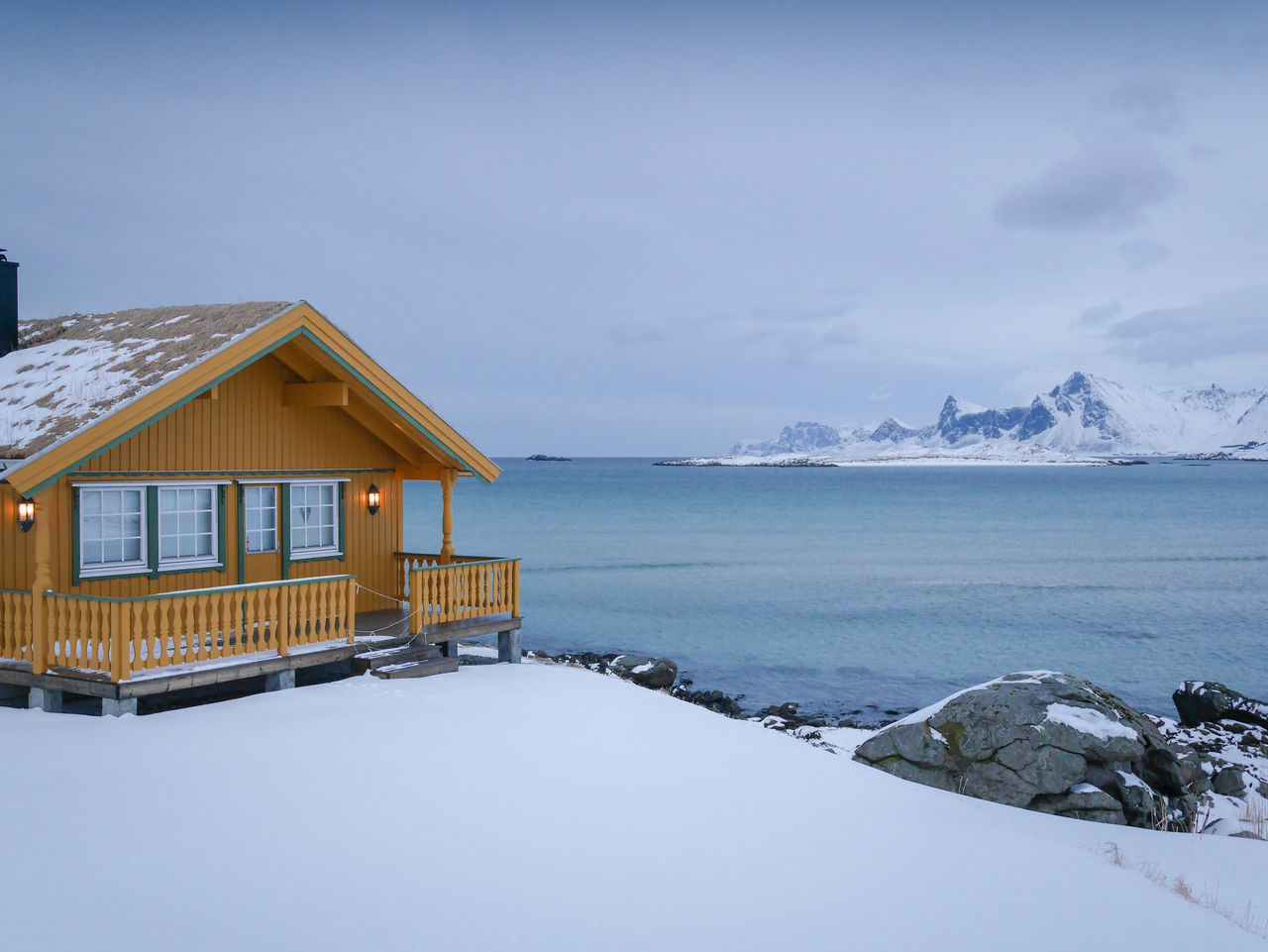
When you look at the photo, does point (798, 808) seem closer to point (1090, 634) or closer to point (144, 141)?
point (1090, 634)

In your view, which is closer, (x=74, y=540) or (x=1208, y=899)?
(x=1208, y=899)

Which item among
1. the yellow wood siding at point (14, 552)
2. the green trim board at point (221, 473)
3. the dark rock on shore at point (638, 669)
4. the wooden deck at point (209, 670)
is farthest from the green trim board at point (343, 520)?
the dark rock on shore at point (638, 669)

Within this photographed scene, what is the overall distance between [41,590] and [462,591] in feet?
18.5

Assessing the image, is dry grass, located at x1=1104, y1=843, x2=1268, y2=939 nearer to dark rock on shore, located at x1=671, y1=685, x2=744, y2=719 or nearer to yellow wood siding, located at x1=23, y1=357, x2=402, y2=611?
dark rock on shore, located at x1=671, y1=685, x2=744, y2=719

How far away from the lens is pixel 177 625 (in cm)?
1020

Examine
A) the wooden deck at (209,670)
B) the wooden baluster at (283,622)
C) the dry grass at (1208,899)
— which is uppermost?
the wooden baluster at (283,622)

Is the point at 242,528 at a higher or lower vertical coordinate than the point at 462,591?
higher

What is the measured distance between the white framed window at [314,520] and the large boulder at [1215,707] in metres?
17.8

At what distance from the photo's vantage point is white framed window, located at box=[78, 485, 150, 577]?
38.2 ft

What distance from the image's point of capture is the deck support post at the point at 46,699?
10.0 m

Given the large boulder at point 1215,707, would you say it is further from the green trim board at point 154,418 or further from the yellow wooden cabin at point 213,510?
the green trim board at point 154,418

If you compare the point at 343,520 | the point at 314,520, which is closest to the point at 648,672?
the point at 343,520

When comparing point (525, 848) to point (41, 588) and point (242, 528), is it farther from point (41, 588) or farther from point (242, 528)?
point (242, 528)

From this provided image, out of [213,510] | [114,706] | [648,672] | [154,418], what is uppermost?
[154,418]
